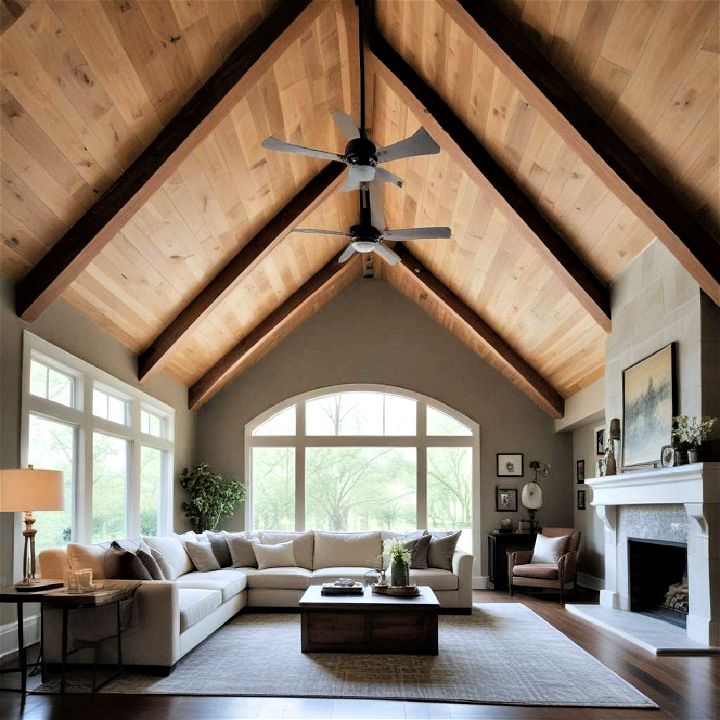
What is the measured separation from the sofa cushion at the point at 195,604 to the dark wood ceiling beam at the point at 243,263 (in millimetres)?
2734

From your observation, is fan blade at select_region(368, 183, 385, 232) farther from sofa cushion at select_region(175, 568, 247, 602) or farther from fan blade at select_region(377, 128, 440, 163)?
sofa cushion at select_region(175, 568, 247, 602)

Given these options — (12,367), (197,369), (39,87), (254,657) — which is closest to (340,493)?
(197,369)

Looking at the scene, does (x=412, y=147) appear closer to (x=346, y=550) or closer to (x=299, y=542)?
(x=346, y=550)

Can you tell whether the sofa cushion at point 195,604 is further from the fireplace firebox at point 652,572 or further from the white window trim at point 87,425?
the fireplace firebox at point 652,572

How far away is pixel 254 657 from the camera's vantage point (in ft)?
19.7

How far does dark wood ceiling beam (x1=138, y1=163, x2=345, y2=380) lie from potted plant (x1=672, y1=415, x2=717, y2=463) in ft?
12.2

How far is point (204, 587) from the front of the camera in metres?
7.14

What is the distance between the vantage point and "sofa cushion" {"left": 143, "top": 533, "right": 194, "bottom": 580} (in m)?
7.44

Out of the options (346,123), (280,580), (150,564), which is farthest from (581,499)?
(346,123)

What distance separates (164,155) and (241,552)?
449 cm

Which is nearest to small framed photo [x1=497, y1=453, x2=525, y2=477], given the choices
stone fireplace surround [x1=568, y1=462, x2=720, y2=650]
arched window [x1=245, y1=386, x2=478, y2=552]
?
arched window [x1=245, y1=386, x2=478, y2=552]

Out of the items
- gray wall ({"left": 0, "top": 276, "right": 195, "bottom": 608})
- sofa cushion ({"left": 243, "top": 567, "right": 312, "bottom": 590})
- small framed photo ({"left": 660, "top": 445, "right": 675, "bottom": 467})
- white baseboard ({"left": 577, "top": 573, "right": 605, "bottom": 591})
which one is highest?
gray wall ({"left": 0, "top": 276, "right": 195, "bottom": 608})

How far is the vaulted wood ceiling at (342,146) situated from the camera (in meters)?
4.76

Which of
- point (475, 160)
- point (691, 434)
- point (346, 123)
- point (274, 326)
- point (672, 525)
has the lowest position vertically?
point (672, 525)
